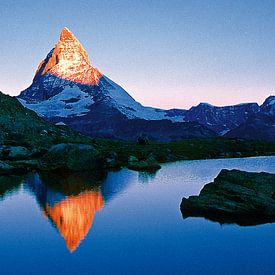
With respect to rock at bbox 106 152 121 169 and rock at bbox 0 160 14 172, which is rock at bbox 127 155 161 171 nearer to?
rock at bbox 106 152 121 169

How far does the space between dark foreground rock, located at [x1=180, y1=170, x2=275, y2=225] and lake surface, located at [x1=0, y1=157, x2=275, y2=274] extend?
1758 millimetres

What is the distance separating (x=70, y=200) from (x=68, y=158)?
29.3 metres

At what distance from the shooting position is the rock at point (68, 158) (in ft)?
253

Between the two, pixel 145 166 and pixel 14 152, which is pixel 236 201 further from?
pixel 14 152

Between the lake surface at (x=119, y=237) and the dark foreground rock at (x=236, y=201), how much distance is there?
1758mm

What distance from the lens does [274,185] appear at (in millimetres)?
43969

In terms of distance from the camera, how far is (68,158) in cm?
7744

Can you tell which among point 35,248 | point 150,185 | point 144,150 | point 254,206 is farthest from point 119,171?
point 35,248

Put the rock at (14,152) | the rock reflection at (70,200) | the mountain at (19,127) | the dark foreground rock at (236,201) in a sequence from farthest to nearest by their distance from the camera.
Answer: the mountain at (19,127), the rock at (14,152), the dark foreground rock at (236,201), the rock reflection at (70,200)

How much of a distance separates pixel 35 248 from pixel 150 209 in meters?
16.0

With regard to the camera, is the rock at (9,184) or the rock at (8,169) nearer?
the rock at (9,184)

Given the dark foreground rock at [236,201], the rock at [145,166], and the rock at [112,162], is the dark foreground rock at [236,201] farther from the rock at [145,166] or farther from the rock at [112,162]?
the rock at [112,162]

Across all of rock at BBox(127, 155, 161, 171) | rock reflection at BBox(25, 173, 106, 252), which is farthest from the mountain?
rock reflection at BBox(25, 173, 106, 252)

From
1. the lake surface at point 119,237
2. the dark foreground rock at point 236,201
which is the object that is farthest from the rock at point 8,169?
the dark foreground rock at point 236,201
